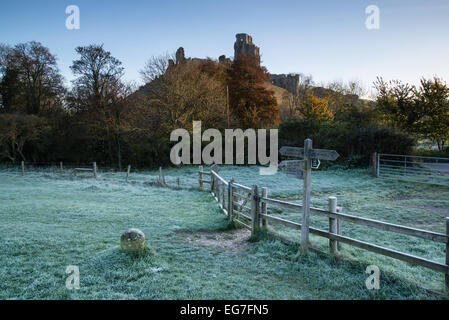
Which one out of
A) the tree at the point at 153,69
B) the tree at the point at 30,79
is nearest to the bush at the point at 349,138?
the tree at the point at 153,69

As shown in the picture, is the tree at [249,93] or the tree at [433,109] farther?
the tree at [249,93]

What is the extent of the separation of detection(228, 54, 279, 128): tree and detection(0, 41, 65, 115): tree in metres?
17.8

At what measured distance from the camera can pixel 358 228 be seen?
7699 mm

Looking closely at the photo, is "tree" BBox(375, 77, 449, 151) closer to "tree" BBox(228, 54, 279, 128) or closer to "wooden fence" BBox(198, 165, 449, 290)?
"tree" BBox(228, 54, 279, 128)

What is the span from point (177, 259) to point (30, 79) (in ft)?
102

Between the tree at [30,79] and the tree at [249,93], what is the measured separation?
17793 mm

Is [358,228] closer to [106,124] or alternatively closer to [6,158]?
[106,124]

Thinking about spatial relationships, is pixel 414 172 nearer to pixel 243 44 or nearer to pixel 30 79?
pixel 30 79

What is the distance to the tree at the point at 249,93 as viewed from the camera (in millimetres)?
31625

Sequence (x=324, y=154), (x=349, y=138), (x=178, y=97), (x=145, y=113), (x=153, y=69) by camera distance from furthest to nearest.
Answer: (x=145, y=113), (x=153, y=69), (x=178, y=97), (x=349, y=138), (x=324, y=154)

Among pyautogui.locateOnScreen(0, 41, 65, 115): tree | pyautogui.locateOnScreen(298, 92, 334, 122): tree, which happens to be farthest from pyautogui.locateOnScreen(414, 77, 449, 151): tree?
pyautogui.locateOnScreen(0, 41, 65, 115): tree

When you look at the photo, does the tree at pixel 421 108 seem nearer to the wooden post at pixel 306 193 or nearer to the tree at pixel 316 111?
the tree at pixel 316 111

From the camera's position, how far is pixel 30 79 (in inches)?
1112

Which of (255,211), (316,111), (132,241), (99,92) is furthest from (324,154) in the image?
(99,92)
